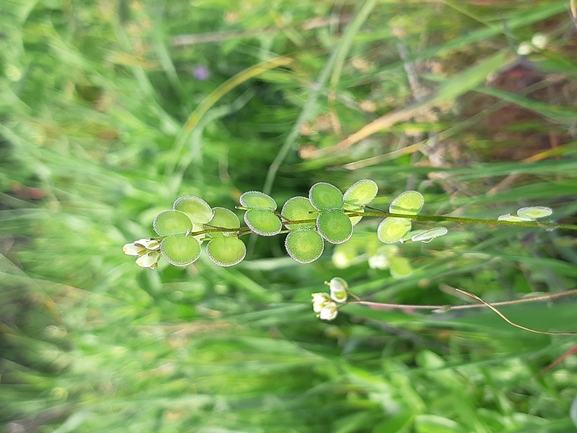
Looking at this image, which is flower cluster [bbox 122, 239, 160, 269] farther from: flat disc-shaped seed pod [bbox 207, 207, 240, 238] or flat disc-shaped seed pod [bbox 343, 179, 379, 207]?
flat disc-shaped seed pod [bbox 343, 179, 379, 207]

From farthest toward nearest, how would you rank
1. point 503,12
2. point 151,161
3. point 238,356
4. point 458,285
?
point 151,161
point 238,356
point 458,285
point 503,12

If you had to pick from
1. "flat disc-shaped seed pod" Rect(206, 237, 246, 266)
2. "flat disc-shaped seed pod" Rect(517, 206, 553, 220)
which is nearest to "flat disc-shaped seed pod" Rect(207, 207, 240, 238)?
"flat disc-shaped seed pod" Rect(206, 237, 246, 266)

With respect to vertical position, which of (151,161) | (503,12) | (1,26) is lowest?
(503,12)

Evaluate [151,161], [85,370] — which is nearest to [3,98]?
[151,161]

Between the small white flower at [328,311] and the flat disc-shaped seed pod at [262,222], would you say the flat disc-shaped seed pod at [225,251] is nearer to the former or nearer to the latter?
the flat disc-shaped seed pod at [262,222]

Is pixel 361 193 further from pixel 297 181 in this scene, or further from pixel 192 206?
pixel 297 181

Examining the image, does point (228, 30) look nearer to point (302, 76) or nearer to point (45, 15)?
point (302, 76)
